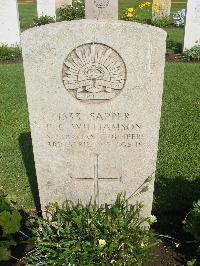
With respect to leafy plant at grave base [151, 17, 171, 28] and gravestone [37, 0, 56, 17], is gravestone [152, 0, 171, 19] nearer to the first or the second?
leafy plant at grave base [151, 17, 171, 28]

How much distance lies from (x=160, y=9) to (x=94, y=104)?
13383 mm

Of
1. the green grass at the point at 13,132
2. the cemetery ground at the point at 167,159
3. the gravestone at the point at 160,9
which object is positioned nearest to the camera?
the cemetery ground at the point at 167,159

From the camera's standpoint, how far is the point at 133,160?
3.24 m

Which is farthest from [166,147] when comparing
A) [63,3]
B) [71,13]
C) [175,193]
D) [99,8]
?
[63,3]

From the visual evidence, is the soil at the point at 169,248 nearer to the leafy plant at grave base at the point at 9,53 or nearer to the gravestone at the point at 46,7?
the leafy plant at grave base at the point at 9,53

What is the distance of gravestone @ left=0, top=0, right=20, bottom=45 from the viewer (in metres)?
10.5

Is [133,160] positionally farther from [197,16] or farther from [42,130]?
[197,16]

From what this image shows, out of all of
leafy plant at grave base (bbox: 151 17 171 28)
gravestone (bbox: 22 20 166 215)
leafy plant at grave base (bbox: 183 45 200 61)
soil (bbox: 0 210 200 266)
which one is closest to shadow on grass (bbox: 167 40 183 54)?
leafy plant at grave base (bbox: 183 45 200 61)

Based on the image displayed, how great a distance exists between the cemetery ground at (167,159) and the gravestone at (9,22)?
3072 mm

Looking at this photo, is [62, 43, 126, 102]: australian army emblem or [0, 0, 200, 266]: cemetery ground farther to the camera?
[0, 0, 200, 266]: cemetery ground

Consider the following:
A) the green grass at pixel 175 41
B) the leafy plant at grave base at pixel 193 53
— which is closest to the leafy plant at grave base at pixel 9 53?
the green grass at pixel 175 41

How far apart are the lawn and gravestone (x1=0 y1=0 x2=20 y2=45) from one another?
3.18 m

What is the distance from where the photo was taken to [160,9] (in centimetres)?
1514

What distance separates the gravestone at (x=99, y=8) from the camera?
8352 mm
